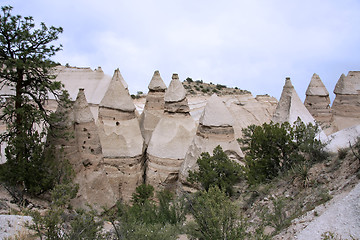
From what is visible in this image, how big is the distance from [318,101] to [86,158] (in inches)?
607

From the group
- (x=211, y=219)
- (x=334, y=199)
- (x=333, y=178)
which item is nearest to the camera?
(x=211, y=219)

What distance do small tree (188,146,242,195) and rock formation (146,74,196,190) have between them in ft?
7.87

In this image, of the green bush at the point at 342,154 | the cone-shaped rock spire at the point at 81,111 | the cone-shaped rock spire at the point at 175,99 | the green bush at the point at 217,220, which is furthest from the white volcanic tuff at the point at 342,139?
the cone-shaped rock spire at the point at 81,111

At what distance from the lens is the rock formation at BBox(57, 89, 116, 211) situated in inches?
397

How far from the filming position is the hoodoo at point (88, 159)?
10.3 metres

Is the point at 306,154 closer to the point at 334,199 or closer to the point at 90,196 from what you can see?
the point at 334,199

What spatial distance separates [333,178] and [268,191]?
1.78 m

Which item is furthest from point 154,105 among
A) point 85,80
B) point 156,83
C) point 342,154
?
point 85,80

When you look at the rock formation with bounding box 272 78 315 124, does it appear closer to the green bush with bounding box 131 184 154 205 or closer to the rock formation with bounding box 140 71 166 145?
the rock formation with bounding box 140 71 166 145

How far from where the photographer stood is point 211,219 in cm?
590

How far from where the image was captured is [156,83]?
16.2 m

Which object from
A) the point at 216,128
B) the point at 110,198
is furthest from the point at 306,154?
the point at 110,198

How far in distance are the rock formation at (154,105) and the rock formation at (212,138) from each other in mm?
4474

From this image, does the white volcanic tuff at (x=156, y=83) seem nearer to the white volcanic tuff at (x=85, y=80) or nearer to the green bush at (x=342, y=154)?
the white volcanic tuff at (x=85, y=80)
